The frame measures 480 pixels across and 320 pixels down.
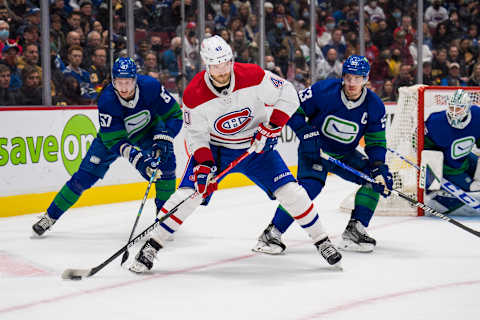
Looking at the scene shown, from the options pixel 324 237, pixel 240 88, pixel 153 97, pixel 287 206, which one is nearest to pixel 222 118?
pixel 240 88

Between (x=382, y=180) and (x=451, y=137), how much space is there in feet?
3.89

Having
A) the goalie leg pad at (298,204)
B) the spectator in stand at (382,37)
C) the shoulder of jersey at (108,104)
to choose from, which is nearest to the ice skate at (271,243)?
the goalie leg pad at (298,204)

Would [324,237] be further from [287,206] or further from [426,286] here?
[426,286]

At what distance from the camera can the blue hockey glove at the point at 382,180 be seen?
3252 mm

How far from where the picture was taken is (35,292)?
8.72 feet

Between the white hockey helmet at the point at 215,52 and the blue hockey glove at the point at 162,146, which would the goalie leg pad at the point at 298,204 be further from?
the blue hockey glove at the point at 162,146

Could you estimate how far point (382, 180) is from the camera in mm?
3271

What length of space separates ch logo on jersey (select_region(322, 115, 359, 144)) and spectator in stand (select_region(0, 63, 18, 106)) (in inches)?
97.7

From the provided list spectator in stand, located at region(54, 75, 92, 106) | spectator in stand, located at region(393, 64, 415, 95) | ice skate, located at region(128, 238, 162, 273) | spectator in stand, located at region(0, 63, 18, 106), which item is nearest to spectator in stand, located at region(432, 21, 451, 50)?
spectator in stand, located at region(393, 64, 415, 95)

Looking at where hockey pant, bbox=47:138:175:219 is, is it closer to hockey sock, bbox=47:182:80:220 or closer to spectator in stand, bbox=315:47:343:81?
hockey sock, bbox=47:182:80:220

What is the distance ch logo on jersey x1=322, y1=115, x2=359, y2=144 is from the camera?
3396 millimetres

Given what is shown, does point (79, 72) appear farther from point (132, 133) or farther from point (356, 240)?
point (356, 240)

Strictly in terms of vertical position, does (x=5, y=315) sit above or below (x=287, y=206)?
below

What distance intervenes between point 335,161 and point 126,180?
97.3 inches
